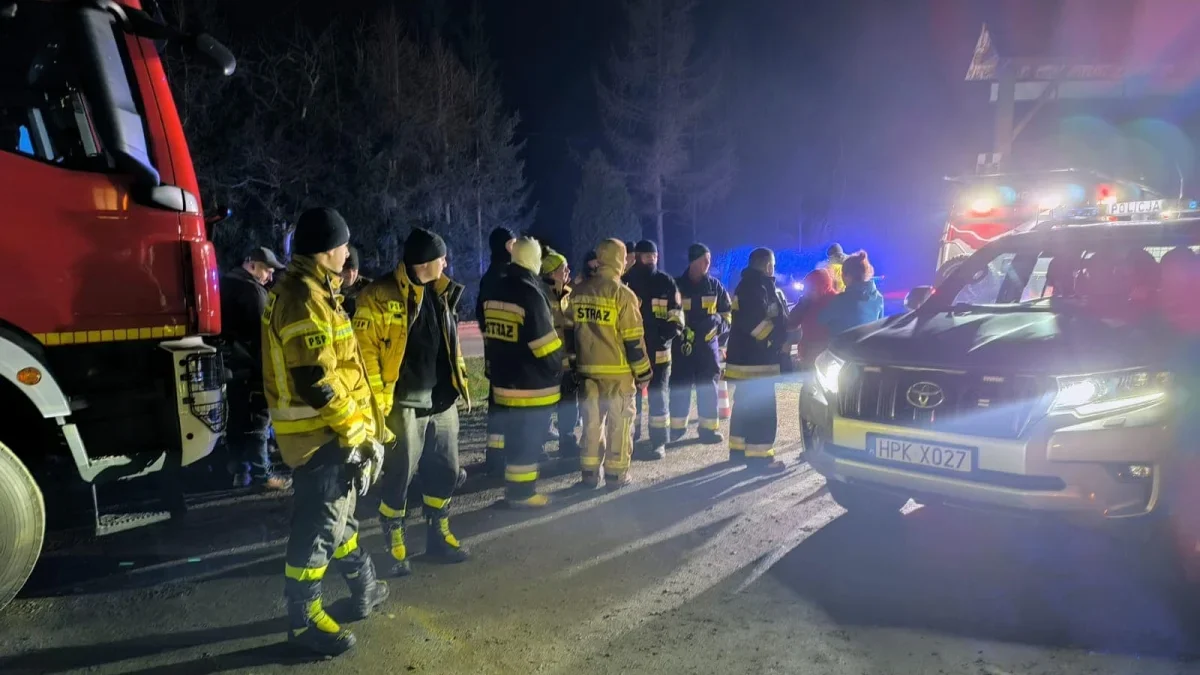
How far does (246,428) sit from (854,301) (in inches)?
180

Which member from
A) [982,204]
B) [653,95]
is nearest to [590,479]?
[982,204]

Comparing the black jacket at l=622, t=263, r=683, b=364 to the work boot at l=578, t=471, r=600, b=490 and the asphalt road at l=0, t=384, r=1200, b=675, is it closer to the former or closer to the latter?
the work boot at l=578, t=471, r=600, b=490

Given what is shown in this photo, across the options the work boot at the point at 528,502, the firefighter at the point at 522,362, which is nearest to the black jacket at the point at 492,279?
the firefighter at the point at 522,362

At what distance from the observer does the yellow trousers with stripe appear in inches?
218

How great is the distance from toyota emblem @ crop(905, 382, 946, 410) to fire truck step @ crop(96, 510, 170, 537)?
383 centimetres

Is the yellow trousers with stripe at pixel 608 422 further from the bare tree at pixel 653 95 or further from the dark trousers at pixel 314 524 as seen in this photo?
the bare tree at pixel 653 95

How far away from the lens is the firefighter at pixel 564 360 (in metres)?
6.36

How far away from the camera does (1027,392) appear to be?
3.68m

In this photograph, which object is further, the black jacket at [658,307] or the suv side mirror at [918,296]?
→ the black jacket at [658,307]

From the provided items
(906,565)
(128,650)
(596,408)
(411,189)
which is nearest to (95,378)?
(128,650)

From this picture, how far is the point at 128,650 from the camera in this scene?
3.40m

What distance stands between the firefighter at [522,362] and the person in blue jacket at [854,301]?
227cm

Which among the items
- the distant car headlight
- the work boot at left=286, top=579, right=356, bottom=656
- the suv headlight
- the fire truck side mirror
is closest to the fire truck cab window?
the fire truck side mirror

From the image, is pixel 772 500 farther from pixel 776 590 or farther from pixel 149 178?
pixel 149 178
